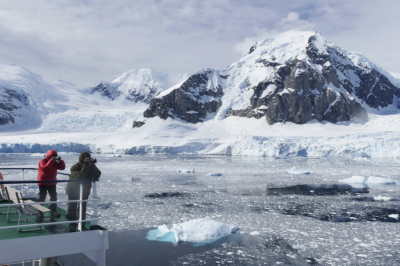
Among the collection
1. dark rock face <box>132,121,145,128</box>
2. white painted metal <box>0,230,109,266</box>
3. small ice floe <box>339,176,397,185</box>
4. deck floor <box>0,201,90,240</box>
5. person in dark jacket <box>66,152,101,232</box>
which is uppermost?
dark rock face <box>132,121,145,128</box>

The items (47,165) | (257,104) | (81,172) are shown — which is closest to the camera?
(81,172)

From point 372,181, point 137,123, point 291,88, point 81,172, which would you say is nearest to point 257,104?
point 291,88

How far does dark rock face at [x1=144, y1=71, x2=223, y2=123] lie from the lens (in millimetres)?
105062

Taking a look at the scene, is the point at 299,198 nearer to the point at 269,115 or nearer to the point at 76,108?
the point at 269,115

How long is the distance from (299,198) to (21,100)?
130515 millimetres

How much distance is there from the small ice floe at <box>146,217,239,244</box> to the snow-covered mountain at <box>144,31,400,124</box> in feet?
292

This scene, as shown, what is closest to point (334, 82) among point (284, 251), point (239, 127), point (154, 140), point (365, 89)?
point (365, 89)

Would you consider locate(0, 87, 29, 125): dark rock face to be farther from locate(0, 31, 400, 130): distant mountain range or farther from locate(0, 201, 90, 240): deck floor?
locate(0, 201, 90, 240): deck floor

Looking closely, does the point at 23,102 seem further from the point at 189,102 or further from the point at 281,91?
the point at 281,91

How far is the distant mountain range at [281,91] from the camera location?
9719cm

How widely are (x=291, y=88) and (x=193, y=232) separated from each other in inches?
3840

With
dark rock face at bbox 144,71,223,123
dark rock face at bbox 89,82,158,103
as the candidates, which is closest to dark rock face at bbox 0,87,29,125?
dark rock face at bbox 144,71,223,123

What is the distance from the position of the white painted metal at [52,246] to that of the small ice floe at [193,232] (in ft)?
13.9

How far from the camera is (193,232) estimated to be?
9.01 m
